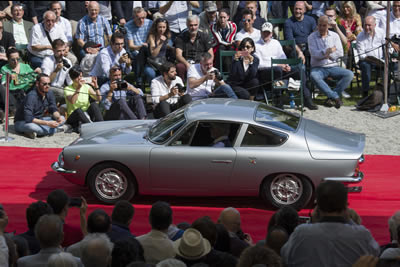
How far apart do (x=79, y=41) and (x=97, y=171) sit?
Result: 747 centimetres

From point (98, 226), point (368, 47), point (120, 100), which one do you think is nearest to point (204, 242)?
Result: point (98, 226)

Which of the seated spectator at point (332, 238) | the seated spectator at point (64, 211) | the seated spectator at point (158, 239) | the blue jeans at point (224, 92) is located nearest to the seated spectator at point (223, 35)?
the blue jeans at point (224, 92)

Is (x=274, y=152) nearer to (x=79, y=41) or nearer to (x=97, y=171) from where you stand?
(x=97, y=171)

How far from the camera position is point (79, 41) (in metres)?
17.3

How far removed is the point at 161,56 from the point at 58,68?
7.43 feet

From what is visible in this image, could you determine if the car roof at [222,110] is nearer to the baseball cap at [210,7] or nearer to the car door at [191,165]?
the car door at [191,165]

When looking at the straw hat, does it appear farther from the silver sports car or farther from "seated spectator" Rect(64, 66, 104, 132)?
"seated spectator" Rect(64, 66, 104, 132)

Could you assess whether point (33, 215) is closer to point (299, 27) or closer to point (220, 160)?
point (220, 160)

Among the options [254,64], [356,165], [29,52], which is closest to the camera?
[356,165]

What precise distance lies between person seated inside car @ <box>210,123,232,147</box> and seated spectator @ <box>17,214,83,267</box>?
432 cm

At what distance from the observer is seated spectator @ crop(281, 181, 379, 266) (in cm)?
560

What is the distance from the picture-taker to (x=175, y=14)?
60.4 feet

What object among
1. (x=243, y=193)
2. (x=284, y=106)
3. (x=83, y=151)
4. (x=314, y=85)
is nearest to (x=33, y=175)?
(x=83, y=151)

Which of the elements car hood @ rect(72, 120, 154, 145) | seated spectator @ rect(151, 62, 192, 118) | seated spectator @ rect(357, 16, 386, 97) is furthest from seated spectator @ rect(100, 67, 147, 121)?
seated spectator @ rect(357, 16, 386, 97)
